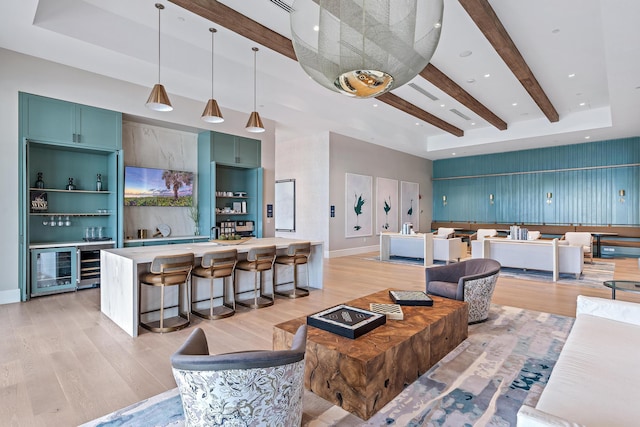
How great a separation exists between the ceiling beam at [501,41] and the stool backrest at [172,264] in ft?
14.1

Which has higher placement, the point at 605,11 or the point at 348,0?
the point at 605,11

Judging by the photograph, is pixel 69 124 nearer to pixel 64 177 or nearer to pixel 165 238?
pixel 64 177

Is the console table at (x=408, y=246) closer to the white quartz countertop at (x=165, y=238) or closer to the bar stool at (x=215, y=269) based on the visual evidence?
the white quartz countertop at (x=165, y=238)

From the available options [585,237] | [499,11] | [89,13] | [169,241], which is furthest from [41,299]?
[585,237]

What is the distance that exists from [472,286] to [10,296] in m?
6.21

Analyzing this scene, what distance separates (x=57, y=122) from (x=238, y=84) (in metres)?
2.83

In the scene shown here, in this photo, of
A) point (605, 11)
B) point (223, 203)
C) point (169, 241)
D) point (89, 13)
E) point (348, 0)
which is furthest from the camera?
point (223, 203)

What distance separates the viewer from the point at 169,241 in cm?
659

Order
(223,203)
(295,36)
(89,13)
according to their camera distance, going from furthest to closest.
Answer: (223,203) → (89,13) → (295,36)

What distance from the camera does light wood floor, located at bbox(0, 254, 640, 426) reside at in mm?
2332

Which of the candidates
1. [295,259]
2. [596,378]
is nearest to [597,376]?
[596,378]

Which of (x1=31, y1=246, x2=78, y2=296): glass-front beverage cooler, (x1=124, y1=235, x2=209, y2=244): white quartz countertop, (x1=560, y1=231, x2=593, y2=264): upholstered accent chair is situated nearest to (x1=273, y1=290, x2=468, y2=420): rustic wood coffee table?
(x1=31, y1=246, x2=78, y2=296): glass-front beverage cooler

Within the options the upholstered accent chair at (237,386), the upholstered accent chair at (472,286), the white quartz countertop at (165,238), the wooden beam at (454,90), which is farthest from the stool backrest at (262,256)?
the wooden beam at (454,90)

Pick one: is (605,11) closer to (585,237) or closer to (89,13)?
(89,13)
